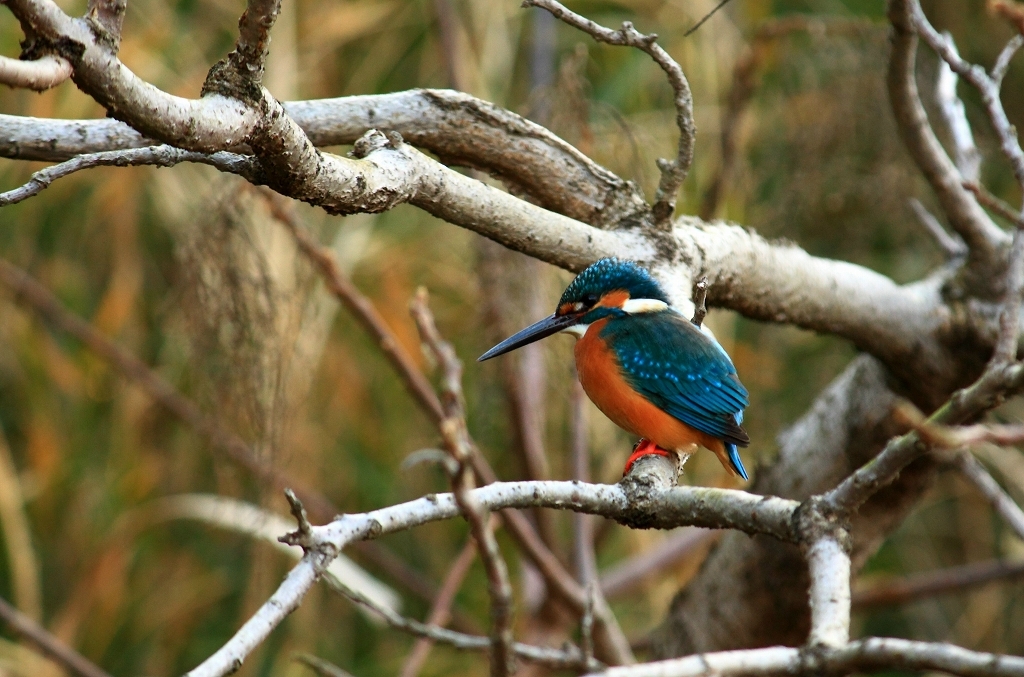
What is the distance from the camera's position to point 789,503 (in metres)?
1.34

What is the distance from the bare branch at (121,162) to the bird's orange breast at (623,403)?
1131 millimetres

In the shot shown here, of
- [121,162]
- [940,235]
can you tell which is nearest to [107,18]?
[121,162]

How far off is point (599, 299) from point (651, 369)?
0.68 ft

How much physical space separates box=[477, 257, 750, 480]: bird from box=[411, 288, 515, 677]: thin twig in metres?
1.24

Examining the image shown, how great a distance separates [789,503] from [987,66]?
4.56m

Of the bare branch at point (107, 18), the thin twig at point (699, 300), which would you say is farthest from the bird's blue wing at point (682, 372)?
the bare branch at point (107, 18)

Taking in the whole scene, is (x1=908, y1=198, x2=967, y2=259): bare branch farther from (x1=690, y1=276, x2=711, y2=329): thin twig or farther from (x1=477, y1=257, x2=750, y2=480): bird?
(x1=690, y1=276, x2=711, y2=329): thin twig

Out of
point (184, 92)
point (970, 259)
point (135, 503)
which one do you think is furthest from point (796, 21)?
point (135, 503)

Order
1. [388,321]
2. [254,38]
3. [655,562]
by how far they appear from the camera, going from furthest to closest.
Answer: [388,321] → [655,562] → [254,38]

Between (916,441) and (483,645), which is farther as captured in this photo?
(483,645)

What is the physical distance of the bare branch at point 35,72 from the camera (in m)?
0.96

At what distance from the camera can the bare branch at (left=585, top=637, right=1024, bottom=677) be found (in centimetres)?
91

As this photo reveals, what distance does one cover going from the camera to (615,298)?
93.7 inches

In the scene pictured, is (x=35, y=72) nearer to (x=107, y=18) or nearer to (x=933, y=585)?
(x=107, y=18)
